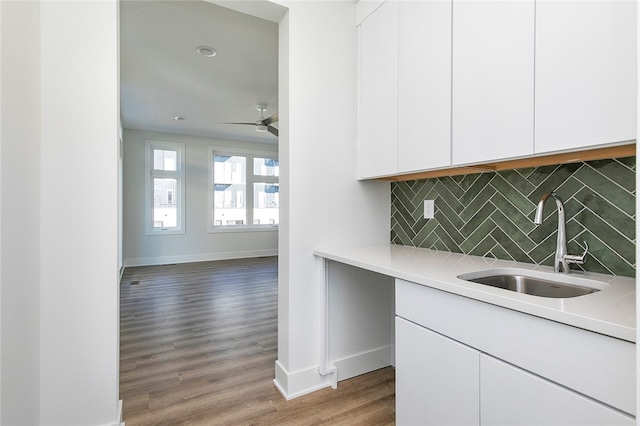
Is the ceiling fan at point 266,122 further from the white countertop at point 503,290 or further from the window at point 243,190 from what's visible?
the white countertop at point 503,290

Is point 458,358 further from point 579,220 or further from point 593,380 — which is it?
point 579,220

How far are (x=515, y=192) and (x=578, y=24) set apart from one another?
75 cm

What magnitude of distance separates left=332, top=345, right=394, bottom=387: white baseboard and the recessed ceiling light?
299cm

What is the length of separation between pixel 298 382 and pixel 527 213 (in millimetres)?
1577

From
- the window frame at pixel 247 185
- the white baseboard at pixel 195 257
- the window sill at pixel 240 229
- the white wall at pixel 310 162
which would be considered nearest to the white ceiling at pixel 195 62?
the white wall at pixel 310 162

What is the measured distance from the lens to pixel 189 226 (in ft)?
21.6

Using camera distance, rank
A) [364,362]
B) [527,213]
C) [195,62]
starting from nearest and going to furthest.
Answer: [527,213]
[364,362]
[195,62]

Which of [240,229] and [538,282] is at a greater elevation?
[538,282]

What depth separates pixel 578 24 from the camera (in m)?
1.06

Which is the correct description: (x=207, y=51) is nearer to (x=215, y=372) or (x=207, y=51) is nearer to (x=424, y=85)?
(x=424, y=85)

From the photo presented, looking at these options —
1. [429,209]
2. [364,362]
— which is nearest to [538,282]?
[429,209]

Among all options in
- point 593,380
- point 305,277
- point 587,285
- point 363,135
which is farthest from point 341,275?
point 593,380

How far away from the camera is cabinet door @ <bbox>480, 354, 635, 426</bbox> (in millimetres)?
800

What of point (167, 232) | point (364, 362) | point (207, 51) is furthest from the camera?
point (167, 232)
